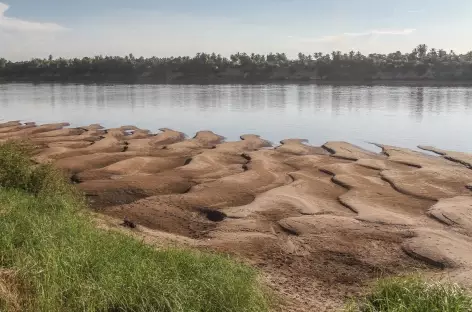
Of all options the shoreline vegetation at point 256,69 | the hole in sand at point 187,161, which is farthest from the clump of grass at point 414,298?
the shoreline vegetation at point 256,69

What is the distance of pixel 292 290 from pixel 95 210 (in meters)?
9.05

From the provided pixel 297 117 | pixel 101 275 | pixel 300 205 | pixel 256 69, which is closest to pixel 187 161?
pixel 300 205

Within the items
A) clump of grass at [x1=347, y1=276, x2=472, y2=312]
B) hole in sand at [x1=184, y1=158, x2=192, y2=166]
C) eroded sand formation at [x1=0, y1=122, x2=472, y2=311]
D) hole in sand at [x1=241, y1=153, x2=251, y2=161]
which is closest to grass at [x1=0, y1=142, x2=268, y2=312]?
eroded sand formation at [x1=0, y1=122, x2=472, y2=311]

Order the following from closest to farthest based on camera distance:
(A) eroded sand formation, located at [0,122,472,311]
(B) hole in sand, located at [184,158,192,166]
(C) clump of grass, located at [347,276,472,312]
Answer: (C) clump of grass, located at [347,276,472,312] → (A) eroded sand formation, located at [0,122,472,311] → (B) hole in sand, located at [184,158,192,166]

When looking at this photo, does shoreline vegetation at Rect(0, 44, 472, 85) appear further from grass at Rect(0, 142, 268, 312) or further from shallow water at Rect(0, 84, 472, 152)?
grass at Rect(0, 142, 268, 312)

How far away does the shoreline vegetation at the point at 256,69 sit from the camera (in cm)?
12309

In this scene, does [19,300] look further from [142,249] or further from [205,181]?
[205,181]

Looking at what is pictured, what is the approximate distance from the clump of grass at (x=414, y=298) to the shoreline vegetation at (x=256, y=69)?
113 meters

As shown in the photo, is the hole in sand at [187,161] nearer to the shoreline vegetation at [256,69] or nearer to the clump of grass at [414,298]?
the clump of grass at [414,298]

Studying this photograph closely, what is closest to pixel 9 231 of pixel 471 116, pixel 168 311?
pixel 168 311

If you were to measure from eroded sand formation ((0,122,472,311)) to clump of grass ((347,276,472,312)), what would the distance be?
109cm

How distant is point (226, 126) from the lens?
4547 centimetres

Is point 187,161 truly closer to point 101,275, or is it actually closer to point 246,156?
point 246,156

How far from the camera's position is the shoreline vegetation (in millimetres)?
123088
